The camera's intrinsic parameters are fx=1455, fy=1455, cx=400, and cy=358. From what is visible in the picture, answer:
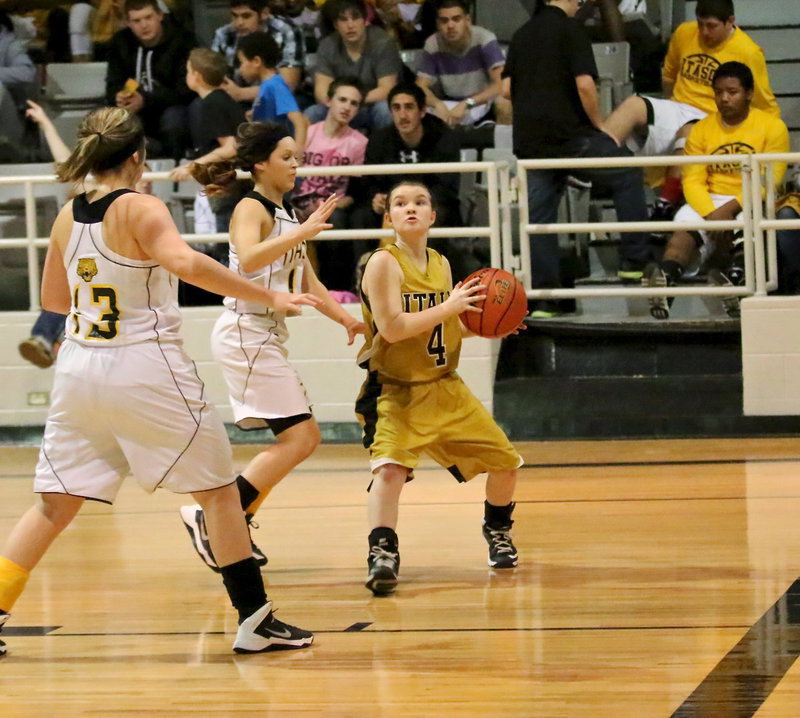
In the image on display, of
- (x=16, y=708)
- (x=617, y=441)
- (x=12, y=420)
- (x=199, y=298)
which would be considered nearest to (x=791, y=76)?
(x=617, y=441)

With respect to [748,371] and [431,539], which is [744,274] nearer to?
[748,371]

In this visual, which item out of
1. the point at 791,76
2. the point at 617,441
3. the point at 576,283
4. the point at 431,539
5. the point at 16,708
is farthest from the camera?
the point at 791,76

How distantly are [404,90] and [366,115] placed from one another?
85 cm

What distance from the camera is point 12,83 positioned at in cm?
1050

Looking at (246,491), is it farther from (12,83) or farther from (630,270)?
(12,83)

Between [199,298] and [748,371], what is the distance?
320 centimetres

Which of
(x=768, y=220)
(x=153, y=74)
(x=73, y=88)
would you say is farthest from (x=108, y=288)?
(x=73, y=88)

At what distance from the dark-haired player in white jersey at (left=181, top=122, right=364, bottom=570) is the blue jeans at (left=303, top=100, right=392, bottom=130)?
14.4 feet

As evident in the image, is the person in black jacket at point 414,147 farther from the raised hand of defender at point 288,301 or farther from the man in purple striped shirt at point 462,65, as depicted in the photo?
the raised hand of defender at point 288,301

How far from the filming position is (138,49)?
9898mm

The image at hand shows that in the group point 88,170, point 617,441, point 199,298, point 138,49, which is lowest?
point 617,441

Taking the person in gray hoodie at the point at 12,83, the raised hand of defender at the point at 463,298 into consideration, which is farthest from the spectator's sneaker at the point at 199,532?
the person in gray hoodie at the point at 12,83

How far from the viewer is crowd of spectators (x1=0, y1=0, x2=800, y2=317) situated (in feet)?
27.5

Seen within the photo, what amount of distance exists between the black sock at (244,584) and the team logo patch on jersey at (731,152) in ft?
17.0
